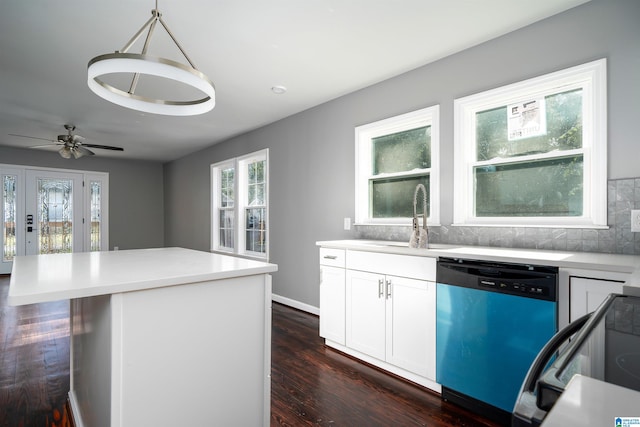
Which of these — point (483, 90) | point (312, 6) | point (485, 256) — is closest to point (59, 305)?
point (312, 6)

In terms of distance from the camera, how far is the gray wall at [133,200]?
7.67 m

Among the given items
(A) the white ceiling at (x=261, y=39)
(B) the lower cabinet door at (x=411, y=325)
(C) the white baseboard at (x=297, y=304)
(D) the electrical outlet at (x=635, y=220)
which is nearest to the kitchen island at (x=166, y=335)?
Answer: (B) the lower cabinet door at (x=411, y=325)

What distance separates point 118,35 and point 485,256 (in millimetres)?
2964

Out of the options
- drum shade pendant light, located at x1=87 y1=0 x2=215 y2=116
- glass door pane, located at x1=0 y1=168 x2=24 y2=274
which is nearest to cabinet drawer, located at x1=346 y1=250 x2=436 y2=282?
drum shade pendant light, located at x1=87 y1=0 x2=215 y2=116

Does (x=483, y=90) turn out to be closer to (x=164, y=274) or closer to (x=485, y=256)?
(x=485, y=256)

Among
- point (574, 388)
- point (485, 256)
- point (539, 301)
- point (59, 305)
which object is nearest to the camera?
point (574, 388)

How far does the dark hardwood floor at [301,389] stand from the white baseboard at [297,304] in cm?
61

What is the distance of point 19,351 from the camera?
9.46 ft

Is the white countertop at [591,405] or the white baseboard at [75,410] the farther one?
the white baseboard at [75,410]

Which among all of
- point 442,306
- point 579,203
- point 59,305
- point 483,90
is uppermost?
point 483,90

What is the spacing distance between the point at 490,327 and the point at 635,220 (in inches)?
39.8

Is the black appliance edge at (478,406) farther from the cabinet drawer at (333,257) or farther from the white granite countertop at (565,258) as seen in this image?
the cabinet drawer at (333,257)

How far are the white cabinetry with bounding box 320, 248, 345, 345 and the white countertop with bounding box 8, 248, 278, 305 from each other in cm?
125

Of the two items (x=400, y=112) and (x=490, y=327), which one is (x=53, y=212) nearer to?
(x=400, y=112)
